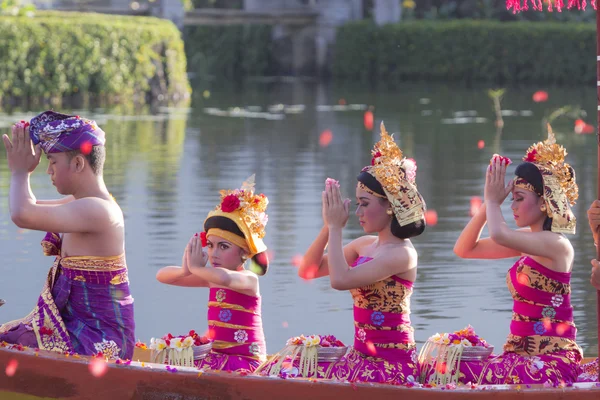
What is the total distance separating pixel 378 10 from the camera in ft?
129

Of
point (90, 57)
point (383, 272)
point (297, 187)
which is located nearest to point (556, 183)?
point (383, 272)

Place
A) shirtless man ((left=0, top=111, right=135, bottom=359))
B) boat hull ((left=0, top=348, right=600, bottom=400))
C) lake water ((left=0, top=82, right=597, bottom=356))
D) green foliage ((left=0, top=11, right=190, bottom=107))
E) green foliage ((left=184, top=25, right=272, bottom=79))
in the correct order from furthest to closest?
green foliage ((left=184, top=25, right=272, bottom=79)) < green foliage ((left=0, top=11, right=190, bottom=107)) < lake water ((left=0, top=82, right=597, bottom=356)) < shirtless man ((left=0, top=111, right=135, bottom=359)) < boat hull ((left=0, top=348, right=600, bottom=400))

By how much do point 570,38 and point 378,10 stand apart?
656 cm

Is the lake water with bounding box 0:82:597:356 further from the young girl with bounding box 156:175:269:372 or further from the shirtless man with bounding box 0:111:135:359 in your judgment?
the shirtless man with bounding box 0:111:135:359

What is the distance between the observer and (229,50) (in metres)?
41.0

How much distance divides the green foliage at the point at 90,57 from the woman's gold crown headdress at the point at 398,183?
19716 millimetres

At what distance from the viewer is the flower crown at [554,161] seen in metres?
5.53

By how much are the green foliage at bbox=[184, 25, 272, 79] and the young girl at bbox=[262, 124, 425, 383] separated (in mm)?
35105

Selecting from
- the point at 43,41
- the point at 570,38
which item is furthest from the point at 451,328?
the point at 570,38

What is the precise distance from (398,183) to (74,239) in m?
1.28

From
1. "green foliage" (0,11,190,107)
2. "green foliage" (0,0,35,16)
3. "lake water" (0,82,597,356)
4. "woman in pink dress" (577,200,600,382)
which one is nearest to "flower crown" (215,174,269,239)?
"woman in pink dress" (577,200,600,382)

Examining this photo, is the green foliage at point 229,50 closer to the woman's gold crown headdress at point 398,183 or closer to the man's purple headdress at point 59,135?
the woman's gold crown headdress at point 398,183

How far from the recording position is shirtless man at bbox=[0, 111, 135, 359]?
17.0ft

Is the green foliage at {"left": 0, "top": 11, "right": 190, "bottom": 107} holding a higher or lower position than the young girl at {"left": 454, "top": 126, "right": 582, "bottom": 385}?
higher
